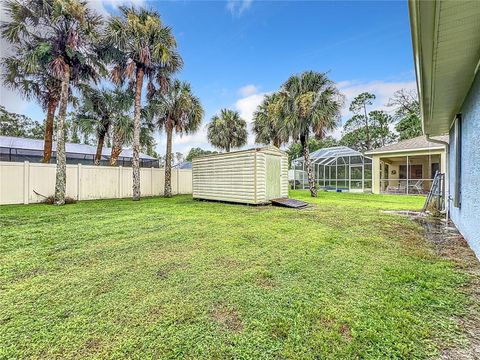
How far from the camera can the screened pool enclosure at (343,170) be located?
52.5 ft

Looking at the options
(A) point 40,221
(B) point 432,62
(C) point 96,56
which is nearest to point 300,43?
(C) point 96,56

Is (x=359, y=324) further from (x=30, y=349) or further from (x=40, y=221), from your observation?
(x=40, y=221)

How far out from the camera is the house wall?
3.34 meters

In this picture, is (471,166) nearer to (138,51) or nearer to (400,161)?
(138,51)

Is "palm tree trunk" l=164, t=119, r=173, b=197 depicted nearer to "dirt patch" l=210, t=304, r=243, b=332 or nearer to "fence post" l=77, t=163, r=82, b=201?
"fence post" l=77, t=163, r=82, b=201

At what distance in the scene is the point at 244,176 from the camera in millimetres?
9055

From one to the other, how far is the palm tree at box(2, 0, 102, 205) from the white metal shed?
5568 mm

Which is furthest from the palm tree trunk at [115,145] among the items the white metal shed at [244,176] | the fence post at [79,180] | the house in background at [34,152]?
the white metal shed at [244,176]

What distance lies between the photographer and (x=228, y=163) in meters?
9.66

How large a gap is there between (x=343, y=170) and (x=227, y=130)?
9794mm

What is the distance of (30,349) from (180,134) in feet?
39.3

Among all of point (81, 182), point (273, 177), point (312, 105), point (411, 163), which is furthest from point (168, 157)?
point (411, 163)

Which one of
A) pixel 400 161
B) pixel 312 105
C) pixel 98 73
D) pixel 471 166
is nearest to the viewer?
pixel 471 166

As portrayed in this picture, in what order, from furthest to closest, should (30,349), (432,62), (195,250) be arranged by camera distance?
(195,250) → (432,62) → (30,349)
